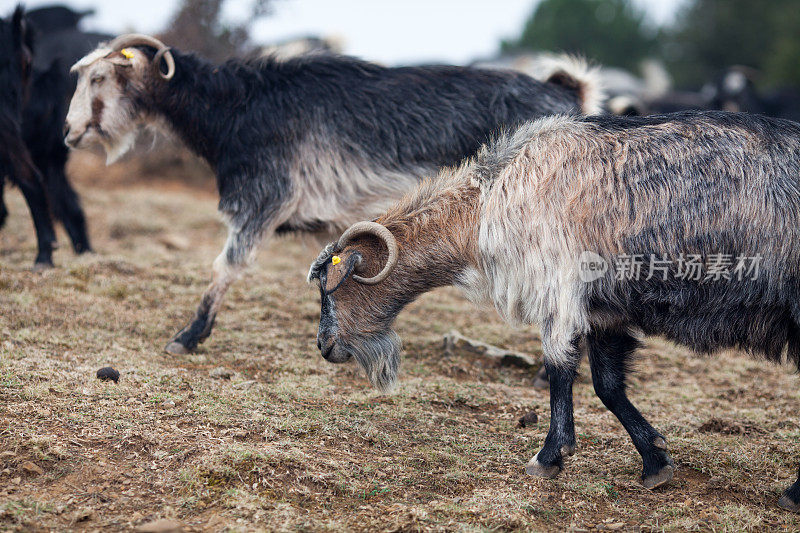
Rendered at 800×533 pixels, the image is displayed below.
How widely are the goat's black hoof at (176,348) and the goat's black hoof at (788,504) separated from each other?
12.8ft

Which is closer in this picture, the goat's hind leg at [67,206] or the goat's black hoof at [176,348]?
the goat's black hoof at [176,348]

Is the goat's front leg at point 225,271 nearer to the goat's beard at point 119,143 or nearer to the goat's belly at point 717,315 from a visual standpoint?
the goat's beard at point 119,143

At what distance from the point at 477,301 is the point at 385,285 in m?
0.53

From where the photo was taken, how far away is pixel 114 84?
6.04 m

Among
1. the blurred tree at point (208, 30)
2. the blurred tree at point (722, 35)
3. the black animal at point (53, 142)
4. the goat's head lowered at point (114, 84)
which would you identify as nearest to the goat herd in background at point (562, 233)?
the goat's head lowered at point (114, 84)

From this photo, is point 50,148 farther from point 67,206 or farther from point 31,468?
point 31,468

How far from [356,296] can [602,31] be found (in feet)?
126

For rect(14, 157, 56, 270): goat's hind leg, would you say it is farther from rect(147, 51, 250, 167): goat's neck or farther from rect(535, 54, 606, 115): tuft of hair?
rect(535, 54, 606, 115): tuft of hair

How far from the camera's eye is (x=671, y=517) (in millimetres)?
3643

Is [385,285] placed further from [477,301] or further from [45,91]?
[45,91]

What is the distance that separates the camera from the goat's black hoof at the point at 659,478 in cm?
397

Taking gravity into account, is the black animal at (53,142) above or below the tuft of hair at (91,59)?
below

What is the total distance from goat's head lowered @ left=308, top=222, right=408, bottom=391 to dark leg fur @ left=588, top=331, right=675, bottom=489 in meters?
1.14

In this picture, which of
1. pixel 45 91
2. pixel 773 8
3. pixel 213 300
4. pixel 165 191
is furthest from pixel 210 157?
pixel 773 8
